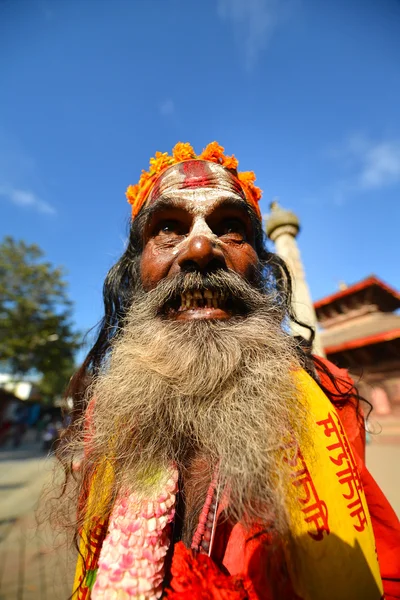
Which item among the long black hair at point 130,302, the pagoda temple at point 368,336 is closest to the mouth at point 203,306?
the long black hair at point 130,302

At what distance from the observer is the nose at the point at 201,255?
1.17 m

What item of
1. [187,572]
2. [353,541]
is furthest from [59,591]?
[353,541]

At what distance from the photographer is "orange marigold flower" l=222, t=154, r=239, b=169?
1672 mm

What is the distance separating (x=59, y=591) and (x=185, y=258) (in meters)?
3.63

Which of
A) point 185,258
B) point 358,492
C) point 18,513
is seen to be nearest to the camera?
point 358,492

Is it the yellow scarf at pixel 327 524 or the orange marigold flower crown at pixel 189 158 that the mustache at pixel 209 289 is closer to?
the yellow scarf at pixel 327 524

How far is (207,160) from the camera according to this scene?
65.6 inches

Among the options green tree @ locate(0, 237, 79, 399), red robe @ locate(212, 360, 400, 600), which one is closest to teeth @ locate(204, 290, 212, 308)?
red robe @ locate(212, 360, 400, 600)

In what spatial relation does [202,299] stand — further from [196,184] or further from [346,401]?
[346,401]

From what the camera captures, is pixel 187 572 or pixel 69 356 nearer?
pixel 187 572

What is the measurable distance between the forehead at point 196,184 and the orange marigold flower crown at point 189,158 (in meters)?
0.08

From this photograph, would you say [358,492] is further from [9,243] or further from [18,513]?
[9,243]

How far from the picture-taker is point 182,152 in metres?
1.71

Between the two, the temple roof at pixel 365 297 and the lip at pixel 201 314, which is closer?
the lip at pixel 201 314
